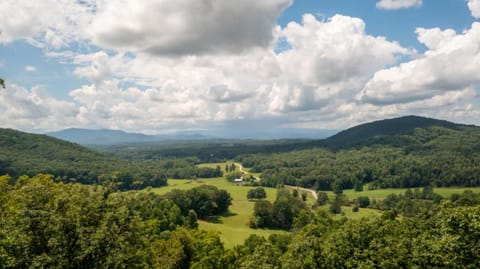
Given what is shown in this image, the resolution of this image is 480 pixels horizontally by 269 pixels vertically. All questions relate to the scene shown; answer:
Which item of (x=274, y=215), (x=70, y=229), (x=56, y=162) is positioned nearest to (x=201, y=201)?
(x=274, y=215)

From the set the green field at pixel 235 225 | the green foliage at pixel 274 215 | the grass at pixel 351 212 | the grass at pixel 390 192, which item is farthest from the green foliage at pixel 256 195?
the green foliage at pixel 274 215

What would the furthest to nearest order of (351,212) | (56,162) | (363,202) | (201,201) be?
1. (56,162)
2. (363,202)
3. (351,212)
4. (201,201)

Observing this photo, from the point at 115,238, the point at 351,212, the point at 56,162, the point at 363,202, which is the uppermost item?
the point at 115,238

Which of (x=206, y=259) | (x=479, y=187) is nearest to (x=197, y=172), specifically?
(x=479, y=187)

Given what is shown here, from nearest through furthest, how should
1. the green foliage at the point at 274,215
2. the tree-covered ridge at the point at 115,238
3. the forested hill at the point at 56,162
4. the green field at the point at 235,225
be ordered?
the tree-covered ridge at the point at 115,238
the green field at the point at 235,225
the green foliage at the point at 274,215
the forested hill at the point at 56,162

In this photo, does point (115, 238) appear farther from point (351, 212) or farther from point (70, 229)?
point (351, 212)

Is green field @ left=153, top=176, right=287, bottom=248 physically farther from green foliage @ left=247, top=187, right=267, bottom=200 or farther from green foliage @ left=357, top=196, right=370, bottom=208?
green foliage @ left=357, top=196, right=370, bottom=208

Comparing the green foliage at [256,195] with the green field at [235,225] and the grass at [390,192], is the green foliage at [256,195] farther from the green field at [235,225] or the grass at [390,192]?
the grass at [390,192]

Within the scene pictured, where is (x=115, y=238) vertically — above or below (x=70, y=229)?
below

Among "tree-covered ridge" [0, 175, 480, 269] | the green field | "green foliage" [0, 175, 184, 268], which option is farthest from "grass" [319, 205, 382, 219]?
"green foliage" [0, 175, 184, 268]
